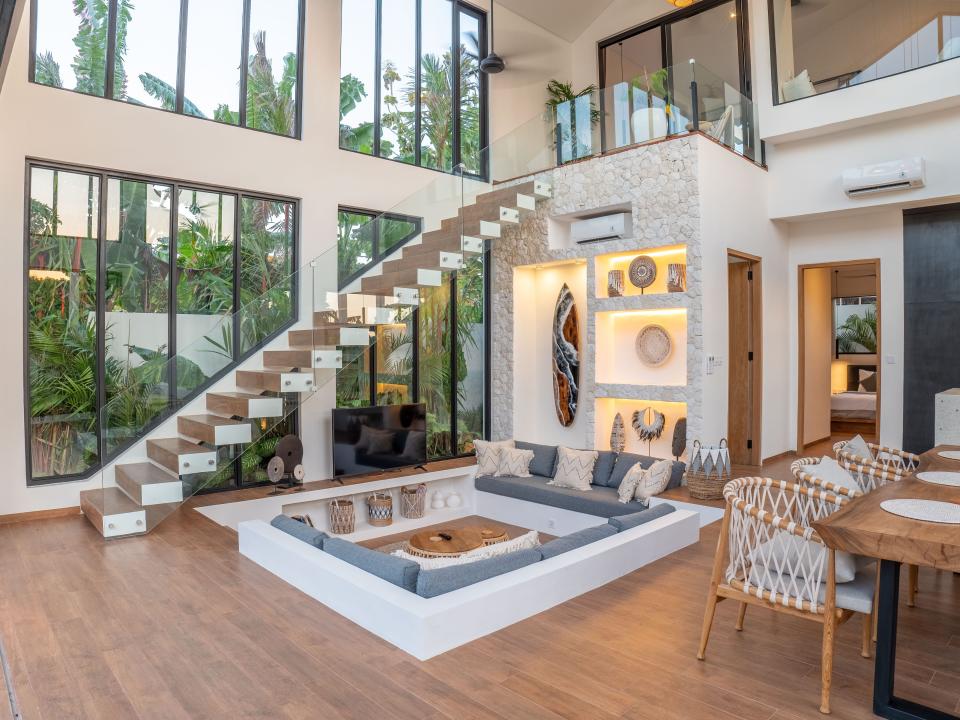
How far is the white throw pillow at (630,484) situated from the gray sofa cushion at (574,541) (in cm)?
176

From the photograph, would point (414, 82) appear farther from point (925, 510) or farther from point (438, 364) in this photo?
point (925, 510)

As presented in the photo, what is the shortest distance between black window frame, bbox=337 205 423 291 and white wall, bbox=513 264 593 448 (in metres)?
1.88

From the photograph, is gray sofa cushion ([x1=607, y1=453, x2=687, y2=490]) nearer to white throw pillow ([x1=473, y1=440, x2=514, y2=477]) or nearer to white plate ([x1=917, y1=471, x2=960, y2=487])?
white throw pillow ([x1=473, y1=440, x2=514, y2=477])

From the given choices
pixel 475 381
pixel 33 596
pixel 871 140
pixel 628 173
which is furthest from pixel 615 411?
pixel 33 596

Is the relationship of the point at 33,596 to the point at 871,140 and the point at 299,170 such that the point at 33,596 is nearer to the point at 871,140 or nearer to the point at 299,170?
the point at 299,170

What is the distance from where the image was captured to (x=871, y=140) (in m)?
7.39

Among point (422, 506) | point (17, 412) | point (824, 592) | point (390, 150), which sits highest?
point (390, 150)

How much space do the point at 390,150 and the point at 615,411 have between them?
4285mm

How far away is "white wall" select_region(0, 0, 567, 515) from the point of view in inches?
222

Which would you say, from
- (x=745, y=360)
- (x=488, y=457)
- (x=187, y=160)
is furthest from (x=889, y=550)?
(x=187, y=160)

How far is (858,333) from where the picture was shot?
12102 mm

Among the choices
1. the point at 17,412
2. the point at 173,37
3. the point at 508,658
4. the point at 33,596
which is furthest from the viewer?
the point at 173,37

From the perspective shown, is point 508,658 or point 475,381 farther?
point 475,381

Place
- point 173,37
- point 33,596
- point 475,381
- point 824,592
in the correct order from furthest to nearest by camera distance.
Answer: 1. point 475,381
2. point 173,37
3. point 33,596
4. point 824,592
